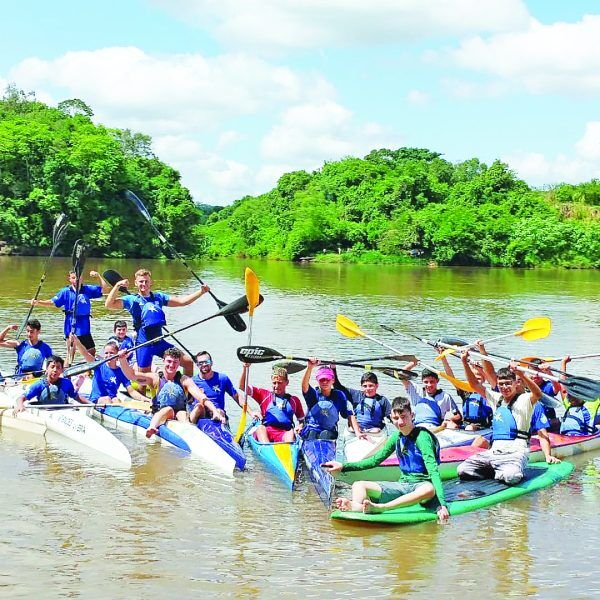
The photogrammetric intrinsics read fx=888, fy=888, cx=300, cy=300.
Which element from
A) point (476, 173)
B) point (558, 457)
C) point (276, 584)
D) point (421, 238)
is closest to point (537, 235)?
point (421, 238)

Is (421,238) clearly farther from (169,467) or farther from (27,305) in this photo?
(169,467)

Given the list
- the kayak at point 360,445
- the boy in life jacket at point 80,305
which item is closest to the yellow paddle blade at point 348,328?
the kayak at point 360,445

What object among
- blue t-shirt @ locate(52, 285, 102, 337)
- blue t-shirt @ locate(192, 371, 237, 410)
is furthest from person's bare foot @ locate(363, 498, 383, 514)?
blue t-shirt @ locate(52, 285, 102, 337)

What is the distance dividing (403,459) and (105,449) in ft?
12.2

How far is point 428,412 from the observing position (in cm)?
1009

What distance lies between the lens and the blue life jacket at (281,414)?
32.2ft

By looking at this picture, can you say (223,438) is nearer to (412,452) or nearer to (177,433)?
(177,433)

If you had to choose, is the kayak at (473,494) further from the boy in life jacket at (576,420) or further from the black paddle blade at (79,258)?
the black paddle blade at (79,258)

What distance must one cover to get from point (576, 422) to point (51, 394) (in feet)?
20.8

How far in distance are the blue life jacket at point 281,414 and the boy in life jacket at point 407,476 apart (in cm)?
229

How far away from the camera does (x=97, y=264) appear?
166 ft

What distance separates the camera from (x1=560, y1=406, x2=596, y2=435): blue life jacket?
10.6 meters

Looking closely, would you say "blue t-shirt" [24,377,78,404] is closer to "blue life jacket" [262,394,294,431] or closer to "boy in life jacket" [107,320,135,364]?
"boy in life jacket" [107,320,135,364]

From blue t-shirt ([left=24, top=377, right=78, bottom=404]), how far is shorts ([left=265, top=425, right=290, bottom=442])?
2.71 meters
